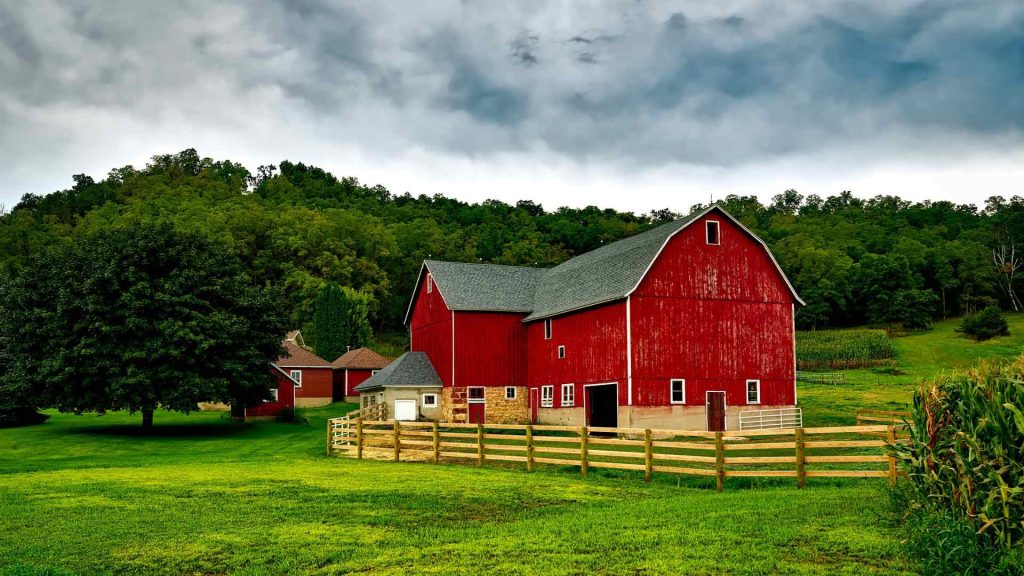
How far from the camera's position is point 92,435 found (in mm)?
38750

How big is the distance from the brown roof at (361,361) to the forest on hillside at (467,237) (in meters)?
20.2

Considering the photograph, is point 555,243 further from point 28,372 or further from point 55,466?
point 55,466

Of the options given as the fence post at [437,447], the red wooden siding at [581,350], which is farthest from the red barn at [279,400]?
the fence post at [437,447]

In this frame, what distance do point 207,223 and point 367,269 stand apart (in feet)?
59.3

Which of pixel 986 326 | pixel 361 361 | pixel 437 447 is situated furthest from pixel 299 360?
pixel 986 326

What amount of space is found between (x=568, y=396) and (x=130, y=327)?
1962 cm

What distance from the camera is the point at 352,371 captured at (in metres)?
66.4

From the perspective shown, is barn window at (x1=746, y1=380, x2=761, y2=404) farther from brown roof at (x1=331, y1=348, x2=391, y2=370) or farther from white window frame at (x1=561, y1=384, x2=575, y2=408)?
brown roof at (x1=331, y1=348, x2=391, y2=370)

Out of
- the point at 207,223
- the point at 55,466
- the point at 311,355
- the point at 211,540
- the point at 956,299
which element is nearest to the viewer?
the point at 211,540

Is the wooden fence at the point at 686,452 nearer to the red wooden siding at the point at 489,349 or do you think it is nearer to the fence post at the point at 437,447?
the fence post at the point at 437,447

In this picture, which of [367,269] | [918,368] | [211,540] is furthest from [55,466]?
[367,269]

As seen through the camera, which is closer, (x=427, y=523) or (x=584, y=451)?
(x=427, y=523)

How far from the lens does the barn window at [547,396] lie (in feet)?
134

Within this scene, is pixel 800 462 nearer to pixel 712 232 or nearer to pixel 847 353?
pixel 712 232
